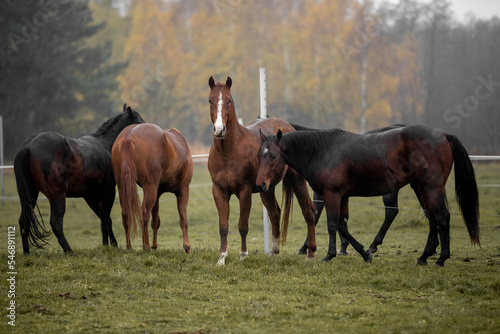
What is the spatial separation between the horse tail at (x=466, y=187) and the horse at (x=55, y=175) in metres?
4.85

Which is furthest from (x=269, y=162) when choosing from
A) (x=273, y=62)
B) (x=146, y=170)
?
Result: (x=273, y=62)

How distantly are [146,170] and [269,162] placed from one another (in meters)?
1.83

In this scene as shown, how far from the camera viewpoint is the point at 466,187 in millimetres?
6719

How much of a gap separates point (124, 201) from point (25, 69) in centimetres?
2589

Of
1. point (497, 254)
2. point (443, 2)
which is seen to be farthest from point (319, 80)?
point (497, 254)

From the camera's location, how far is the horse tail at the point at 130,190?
7059 millimetres

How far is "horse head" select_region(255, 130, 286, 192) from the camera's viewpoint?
21.8 feet

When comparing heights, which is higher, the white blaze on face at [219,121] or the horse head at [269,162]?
the white blaze on face at [219,121]

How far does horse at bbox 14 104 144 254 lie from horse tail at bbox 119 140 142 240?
0.71m

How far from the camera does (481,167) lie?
2197 cm

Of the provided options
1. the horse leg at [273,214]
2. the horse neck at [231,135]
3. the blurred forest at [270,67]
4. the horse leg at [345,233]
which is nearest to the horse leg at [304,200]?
the horse leg at [273,214]

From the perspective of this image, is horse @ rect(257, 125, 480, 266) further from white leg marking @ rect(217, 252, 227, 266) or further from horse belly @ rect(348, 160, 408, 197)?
white leg marking @ rect(217, 252, 227, 266)

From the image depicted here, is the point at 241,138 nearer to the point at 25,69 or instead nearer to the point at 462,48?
the point at 25,69

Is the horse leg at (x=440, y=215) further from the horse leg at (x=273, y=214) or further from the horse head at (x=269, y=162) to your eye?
the horse leg at (x=273, y=214)
